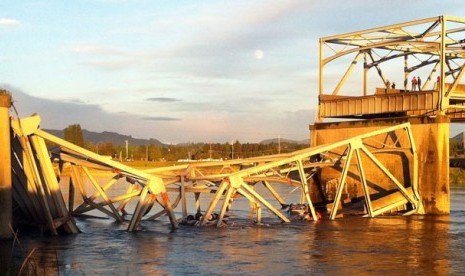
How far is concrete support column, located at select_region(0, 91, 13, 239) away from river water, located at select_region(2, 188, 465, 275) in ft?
4.15

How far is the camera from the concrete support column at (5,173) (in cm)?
3144

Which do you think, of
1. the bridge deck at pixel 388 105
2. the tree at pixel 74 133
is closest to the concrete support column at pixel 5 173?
the bridge deck at pixel 388 105

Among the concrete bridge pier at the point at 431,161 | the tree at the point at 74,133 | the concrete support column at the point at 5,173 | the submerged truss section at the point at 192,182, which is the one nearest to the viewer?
the concrete support column at the point at 5,173

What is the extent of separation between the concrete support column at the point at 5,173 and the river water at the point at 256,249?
127 centimetres

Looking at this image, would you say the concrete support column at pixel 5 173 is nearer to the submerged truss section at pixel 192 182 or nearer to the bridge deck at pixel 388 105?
the submerged truss section at pixel 192 182

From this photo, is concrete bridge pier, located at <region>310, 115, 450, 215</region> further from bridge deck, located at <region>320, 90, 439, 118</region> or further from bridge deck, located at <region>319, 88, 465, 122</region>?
bridge deck, located at <region>320, 90, 439, 118</region>

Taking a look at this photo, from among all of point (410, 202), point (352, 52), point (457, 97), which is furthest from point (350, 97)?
point (410, 202)

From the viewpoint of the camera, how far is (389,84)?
67375 millimetres

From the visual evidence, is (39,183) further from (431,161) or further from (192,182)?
(431,161)

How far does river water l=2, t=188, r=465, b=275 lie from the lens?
26.5m

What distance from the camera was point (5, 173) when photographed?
31516mm

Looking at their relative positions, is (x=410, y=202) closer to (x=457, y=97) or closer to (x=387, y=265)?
(x=457, y=97)

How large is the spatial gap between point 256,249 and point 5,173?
463 inches

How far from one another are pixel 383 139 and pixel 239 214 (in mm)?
12824
